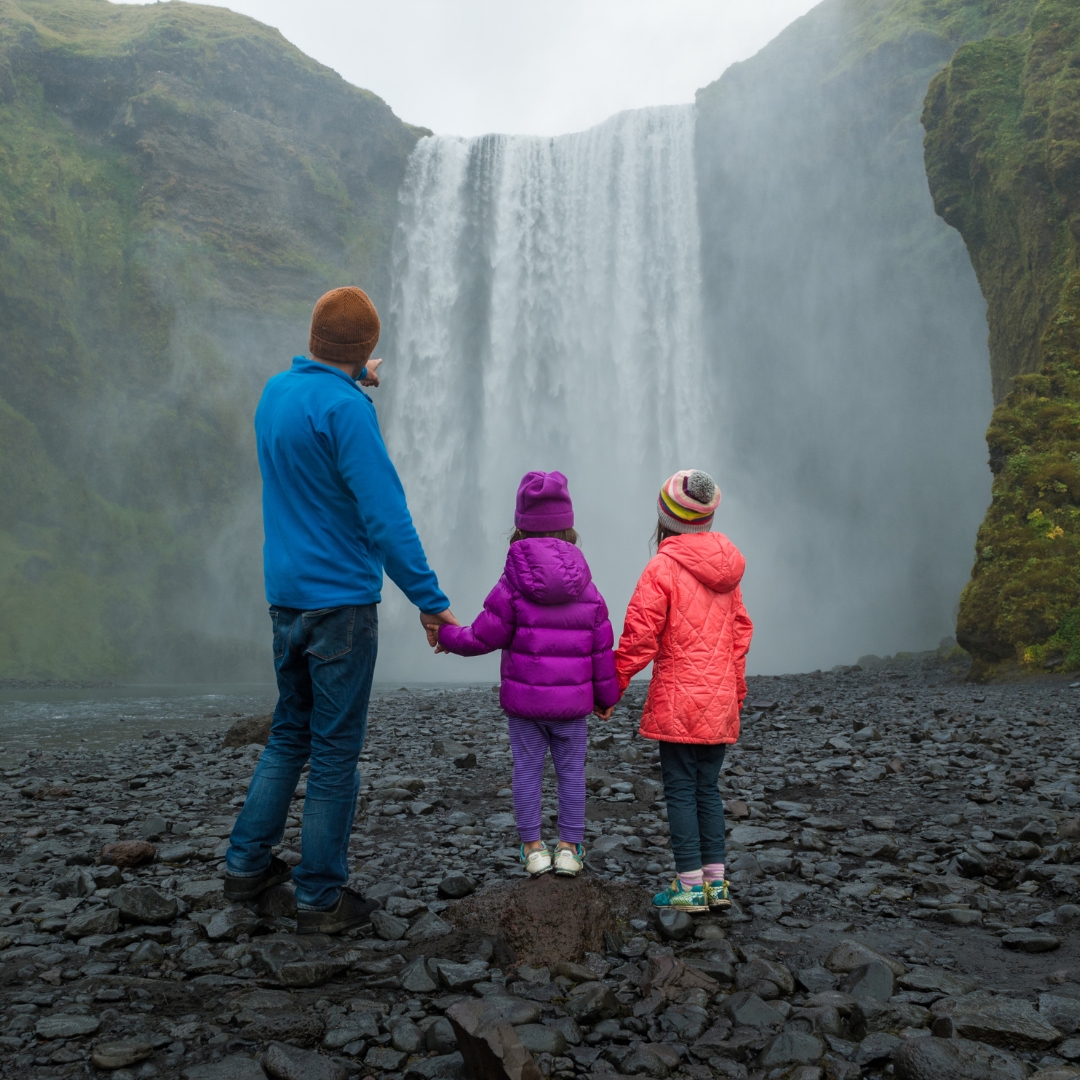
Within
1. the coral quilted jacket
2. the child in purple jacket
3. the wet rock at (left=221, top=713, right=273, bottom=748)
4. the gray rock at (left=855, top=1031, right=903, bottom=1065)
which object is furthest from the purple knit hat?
the wet rock at (left=221, top=713, right=273, bottom=748)

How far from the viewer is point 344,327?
365 centimetres

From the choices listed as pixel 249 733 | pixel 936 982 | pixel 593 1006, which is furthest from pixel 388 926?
pixel 249 733

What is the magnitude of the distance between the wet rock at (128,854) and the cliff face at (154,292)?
92.6 feet

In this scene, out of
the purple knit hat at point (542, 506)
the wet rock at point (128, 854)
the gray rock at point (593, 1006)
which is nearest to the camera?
the gray rock at point (593, 1006)

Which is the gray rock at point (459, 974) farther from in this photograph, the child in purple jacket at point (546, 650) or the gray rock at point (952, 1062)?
the gray rock at point (952, 1062)

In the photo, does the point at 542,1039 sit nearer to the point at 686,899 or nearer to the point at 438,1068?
the point at 438,1068

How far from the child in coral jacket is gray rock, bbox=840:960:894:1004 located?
0.92 metres

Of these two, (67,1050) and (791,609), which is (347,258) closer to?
(791,609)

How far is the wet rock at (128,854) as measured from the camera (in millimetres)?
4457

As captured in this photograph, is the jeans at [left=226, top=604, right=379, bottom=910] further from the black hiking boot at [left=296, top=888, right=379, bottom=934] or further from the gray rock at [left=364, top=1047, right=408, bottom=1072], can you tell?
the gray rock at [left=364, top=1047, right=408, bottom=1072]

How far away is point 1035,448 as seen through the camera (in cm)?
1534

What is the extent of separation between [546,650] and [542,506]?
643 mm

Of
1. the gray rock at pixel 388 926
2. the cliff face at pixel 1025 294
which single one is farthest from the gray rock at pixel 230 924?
the cliff face at pixel 1025 294

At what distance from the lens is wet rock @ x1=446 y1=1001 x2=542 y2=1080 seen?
215cm
